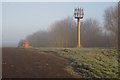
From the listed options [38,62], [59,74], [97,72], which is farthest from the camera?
[38,62]

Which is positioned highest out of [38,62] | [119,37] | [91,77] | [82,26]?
[82,26]

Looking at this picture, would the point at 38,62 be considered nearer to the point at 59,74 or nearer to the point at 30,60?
the point at 30,60

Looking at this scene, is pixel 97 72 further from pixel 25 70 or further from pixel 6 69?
pixel 6 69

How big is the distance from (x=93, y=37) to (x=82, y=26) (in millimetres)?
3434

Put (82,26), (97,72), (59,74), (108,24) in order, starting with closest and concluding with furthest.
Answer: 1. (59,74)
2. (97,72)
3. (108,24)
4. (82,26)

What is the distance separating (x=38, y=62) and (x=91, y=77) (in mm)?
3728

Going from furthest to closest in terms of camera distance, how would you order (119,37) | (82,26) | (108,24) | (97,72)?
(82,26), (108,24), (119,37), (97,72)

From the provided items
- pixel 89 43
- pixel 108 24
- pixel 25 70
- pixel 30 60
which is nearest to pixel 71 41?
pixel 89 43

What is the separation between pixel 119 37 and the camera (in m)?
20.7

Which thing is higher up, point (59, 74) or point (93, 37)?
point (93, 37)

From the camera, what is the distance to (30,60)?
1002 centimetres

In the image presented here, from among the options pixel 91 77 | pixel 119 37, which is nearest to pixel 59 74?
pixel 91 77

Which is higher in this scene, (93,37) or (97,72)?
(93,37)

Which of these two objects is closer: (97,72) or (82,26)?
(97,72)
